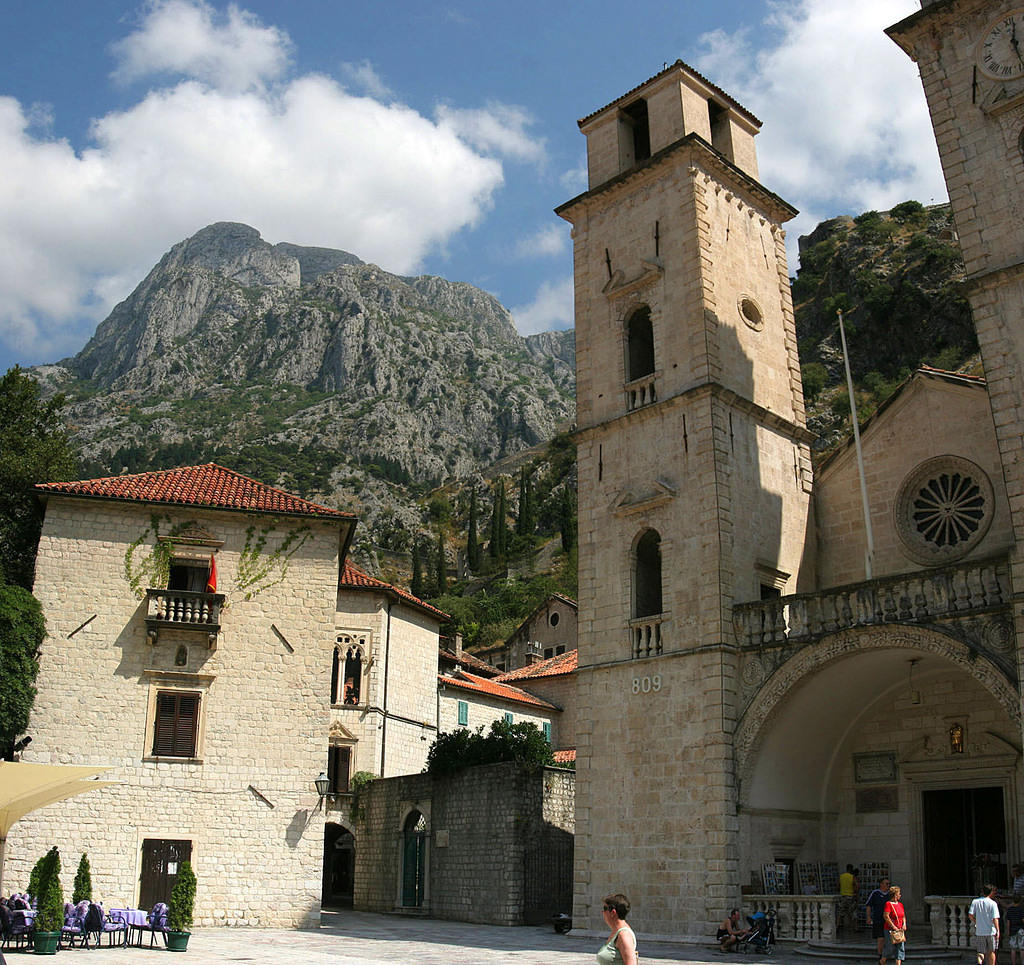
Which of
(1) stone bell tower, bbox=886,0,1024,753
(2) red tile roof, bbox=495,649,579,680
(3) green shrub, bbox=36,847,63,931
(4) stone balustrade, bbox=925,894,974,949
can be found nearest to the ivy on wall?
(3) green shrub, bbox=36,847,63,931

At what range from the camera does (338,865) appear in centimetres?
3684

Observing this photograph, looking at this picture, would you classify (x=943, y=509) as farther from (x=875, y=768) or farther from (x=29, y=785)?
(x=29, y=785)

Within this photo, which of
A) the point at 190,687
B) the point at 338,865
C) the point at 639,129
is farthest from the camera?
the point at 338,865

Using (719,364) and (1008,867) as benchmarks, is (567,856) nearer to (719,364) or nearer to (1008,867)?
(1008,867)

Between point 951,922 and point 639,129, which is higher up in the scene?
point 639,129

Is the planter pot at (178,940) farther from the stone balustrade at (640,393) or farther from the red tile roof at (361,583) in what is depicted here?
the red tile roof at (361,583)

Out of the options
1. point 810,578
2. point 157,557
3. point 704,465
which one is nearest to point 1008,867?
point 810,578

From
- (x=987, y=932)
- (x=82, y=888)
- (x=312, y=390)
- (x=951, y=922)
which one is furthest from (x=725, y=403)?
(x=312, y=390)

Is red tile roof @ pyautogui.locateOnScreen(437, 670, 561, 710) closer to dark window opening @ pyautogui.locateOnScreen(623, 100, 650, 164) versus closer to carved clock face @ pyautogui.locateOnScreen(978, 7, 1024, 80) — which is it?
dark window opening @ pyautogui.locateOnScreen(623, 100, 650, 164)

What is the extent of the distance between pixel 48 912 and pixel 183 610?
31.3ft

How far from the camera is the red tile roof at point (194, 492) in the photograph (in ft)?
82.2

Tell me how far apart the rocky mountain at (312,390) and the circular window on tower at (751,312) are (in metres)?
97.9

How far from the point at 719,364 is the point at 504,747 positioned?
1125 centimetres

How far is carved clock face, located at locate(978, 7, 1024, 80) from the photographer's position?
61.3 ft
